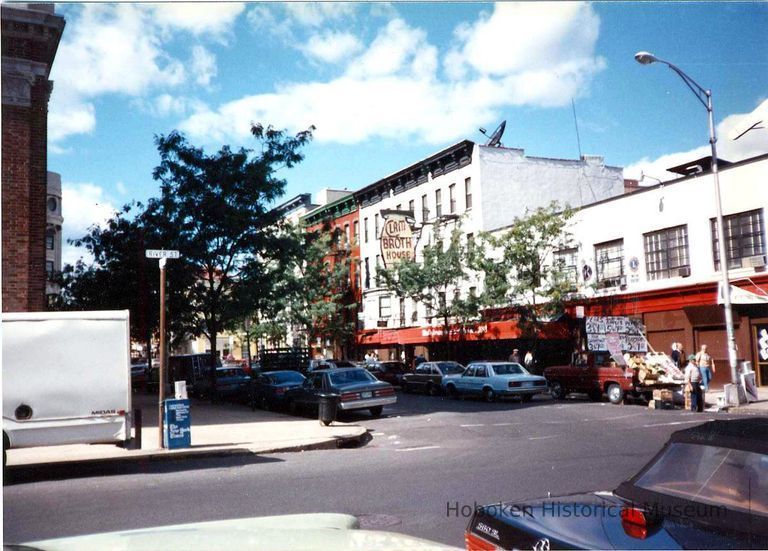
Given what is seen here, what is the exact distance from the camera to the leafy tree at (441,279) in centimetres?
3422

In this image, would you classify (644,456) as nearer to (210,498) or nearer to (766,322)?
(210,498)

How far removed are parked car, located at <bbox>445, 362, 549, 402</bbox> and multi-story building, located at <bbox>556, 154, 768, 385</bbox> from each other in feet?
21.9

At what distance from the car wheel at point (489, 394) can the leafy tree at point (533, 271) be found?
6.71 m

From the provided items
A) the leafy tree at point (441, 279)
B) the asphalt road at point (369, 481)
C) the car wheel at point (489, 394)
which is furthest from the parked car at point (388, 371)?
the asphalt road at point (369, 481)

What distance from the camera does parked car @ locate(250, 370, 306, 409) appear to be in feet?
75.7

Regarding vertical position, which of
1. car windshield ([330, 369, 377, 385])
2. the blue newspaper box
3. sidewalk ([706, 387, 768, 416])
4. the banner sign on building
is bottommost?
sidewalk ([706, 387, 768, 416])

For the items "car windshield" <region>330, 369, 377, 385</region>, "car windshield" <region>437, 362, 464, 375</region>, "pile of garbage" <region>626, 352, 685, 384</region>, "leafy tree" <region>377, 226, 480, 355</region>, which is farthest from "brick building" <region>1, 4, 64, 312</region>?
"leafy tree" <region>377, 226, 480, 355</region>

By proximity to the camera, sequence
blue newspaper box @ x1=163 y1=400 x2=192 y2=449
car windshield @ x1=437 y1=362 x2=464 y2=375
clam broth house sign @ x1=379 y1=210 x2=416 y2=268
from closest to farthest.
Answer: blue newspaper box @ x1=163 y1=400 x2=192 y2=449
car windshield @ x1=437 y1=362 x2=464 y2=375
clam broth house sign @ x1=379 y1=210 x2=416 y2=268

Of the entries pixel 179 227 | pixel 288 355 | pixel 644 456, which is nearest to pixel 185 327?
pixel 179 227

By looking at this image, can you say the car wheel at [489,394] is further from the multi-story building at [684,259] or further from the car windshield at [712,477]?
the car windshield at [712,477]

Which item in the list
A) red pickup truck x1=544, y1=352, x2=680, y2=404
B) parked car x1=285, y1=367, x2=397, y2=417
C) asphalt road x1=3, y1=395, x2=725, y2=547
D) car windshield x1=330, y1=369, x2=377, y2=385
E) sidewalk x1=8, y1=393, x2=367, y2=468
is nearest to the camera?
asphalt road x1=3, y1=395, x2=725, y2=547

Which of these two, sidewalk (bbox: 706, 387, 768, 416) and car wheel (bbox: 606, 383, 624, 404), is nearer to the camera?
sidewalk (bbox: 706, 387, 768, 416)

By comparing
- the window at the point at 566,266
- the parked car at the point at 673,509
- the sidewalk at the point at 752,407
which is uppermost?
the window at the point at 566,266

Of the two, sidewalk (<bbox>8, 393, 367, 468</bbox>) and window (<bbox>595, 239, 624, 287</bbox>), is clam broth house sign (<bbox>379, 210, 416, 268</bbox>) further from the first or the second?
sidewalk (<bbox>8, 393, 367, 468</bbox>)
